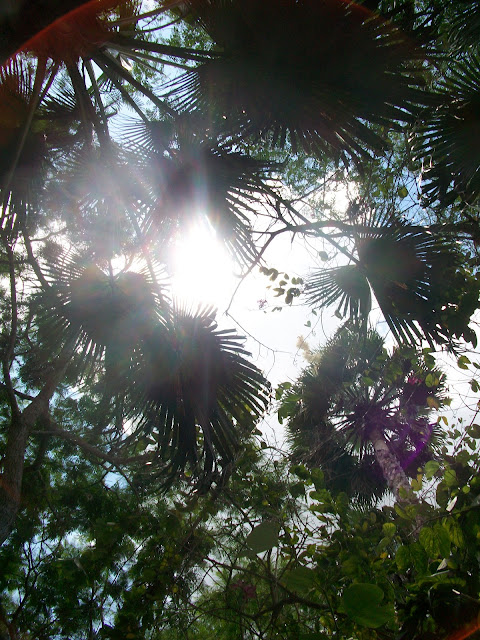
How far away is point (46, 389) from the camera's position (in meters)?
4.79

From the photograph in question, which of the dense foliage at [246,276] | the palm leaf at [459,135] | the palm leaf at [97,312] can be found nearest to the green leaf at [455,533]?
the dense foliage at [246,276]

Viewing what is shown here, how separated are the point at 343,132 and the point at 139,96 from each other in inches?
174

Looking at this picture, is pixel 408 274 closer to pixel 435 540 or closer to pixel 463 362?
pixel 463 362

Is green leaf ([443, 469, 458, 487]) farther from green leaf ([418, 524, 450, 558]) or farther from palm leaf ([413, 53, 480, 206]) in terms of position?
palm leaf ([413, 53, 480, 206])

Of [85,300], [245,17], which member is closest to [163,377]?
[85,300]

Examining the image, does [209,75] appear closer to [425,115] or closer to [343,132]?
[343,132]

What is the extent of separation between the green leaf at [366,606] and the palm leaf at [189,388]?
169 cm

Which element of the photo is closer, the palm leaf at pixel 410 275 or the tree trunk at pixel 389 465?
the palm leaf at pixel 410 275

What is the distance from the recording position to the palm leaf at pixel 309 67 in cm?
183

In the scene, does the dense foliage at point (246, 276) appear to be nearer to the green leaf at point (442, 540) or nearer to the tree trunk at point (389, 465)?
the green leaf at point (442, 540)

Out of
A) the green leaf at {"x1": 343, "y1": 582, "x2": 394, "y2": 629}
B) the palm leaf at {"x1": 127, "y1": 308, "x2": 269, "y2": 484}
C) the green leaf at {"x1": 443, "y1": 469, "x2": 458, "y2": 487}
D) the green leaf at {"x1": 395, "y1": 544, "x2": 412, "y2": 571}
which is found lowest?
the green leaf at {"x1": 343, "y1": 582, "x2": 394, "y2": 629}

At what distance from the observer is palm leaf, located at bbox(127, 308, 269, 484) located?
254 centimetres

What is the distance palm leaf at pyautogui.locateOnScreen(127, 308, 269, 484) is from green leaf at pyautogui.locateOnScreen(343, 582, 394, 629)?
169 cm

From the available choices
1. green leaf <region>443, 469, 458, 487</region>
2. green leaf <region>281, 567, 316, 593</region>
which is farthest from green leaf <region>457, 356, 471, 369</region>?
green leaf <region>281, 567, 316, 593</region>
